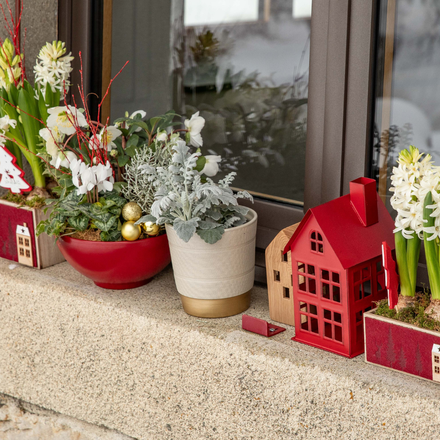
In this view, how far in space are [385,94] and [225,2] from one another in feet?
1.51

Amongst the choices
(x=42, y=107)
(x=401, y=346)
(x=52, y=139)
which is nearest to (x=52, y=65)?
(x=42, y=107)

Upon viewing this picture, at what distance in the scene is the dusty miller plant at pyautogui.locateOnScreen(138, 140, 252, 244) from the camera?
3.23ft

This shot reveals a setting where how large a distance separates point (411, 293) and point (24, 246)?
907 mm

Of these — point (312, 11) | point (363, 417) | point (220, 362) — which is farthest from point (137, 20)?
point (363, 417)

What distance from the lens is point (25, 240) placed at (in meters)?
1.34

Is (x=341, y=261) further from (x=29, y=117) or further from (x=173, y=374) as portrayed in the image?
(x=29, y=117)

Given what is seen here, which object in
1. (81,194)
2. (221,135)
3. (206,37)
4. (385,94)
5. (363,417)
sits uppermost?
(206,37)

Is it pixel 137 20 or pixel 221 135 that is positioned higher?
pixel 137 20

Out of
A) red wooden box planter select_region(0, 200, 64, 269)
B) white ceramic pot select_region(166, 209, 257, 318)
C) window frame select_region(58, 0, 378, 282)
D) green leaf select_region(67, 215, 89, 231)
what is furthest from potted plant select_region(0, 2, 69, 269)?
window frame select_region(58, 0, 378, 282)

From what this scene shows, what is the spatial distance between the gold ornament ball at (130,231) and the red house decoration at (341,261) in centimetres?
32

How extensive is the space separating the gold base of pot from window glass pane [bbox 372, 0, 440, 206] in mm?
408

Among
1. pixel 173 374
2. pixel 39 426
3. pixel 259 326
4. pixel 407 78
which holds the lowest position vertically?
pixel 39 426

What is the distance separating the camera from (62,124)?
45.3 inches

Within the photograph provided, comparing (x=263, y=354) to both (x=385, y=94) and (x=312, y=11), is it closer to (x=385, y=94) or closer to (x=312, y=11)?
(x=385, y=94)
